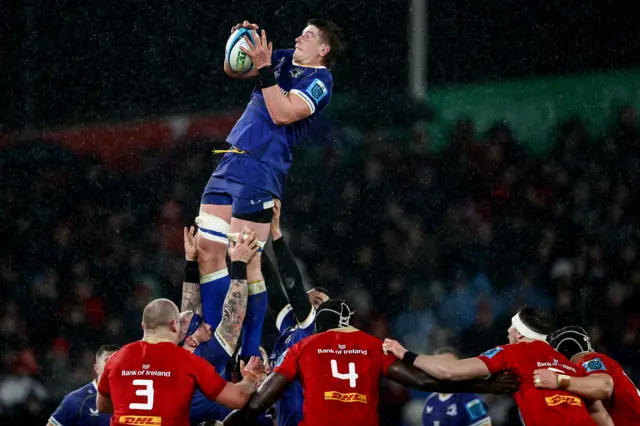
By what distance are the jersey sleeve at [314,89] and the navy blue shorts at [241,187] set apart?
560 millimetres

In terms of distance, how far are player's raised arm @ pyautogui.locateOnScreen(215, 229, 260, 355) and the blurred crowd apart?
3611 mm

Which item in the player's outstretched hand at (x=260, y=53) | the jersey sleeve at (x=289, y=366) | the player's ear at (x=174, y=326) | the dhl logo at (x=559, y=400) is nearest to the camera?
the player's ear at (x=174, y=326)

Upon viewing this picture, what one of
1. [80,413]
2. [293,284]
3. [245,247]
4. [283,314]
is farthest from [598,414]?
[80,413]

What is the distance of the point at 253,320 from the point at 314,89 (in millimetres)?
1643

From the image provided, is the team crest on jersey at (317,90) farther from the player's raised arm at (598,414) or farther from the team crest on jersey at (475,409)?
the player's raised arm at (598,414)

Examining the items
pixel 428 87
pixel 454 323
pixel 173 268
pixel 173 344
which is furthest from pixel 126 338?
pixel 173 344

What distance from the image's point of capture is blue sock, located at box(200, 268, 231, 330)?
6.02 meters

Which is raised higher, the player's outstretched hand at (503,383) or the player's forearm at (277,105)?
the player's forearm at (277,105)

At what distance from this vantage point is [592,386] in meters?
4.90

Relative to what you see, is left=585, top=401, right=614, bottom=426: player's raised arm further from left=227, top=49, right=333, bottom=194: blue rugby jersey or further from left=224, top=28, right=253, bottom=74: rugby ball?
left=224, top=28, right=253, bottom=74: rugby ball

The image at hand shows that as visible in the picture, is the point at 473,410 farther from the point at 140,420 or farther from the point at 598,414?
the point at 140,420

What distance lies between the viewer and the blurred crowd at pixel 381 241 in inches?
382

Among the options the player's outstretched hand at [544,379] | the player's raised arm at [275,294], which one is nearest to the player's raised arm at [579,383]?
the player's outstretched hand at [544,379]

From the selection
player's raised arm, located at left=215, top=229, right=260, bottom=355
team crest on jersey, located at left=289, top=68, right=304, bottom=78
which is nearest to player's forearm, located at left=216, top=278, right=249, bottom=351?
player's raised arm, located at left=215, top=229, right=260, bottom=355
